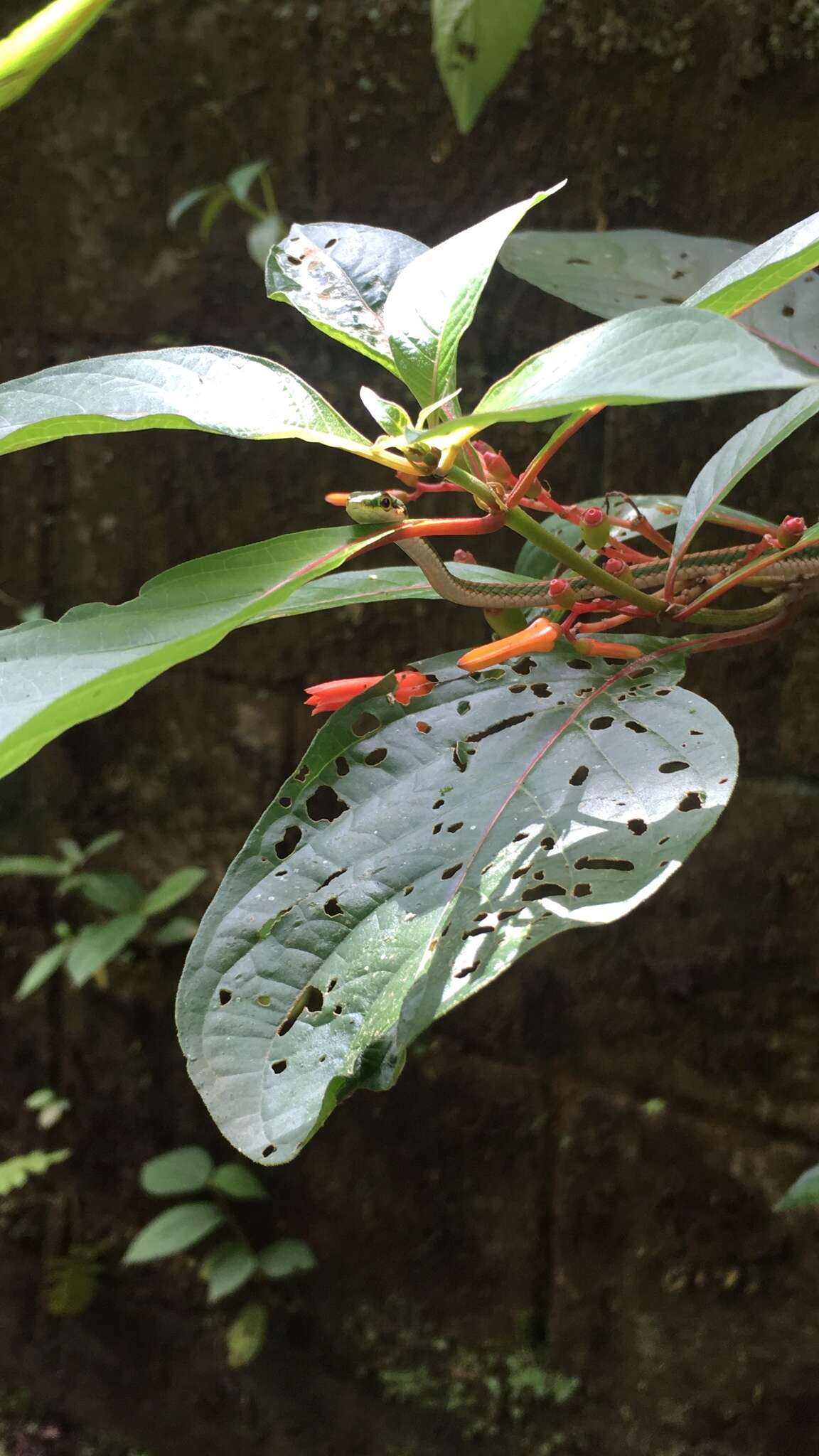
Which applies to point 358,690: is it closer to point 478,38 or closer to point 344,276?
point 344,276

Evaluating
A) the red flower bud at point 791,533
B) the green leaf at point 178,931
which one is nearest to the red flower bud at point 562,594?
the red flower bud at point 791,533

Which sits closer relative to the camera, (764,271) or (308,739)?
(764,271)

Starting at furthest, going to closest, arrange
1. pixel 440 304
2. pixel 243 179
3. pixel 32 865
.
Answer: pixel 32 865, pixel 243 179, pixel 440 304

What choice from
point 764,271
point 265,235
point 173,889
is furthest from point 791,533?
point 173,889

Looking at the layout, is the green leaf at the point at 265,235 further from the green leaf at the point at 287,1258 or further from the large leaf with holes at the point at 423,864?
the green leaf at the point at 287,1258

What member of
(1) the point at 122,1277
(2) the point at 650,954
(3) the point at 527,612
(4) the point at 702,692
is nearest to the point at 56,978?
(1) the point at 122,1277

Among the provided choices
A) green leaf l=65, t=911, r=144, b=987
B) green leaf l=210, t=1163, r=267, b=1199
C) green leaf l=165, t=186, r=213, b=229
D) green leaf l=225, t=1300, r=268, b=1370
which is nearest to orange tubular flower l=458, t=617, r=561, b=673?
green leaf l=165, t=186, r=213, b=229
